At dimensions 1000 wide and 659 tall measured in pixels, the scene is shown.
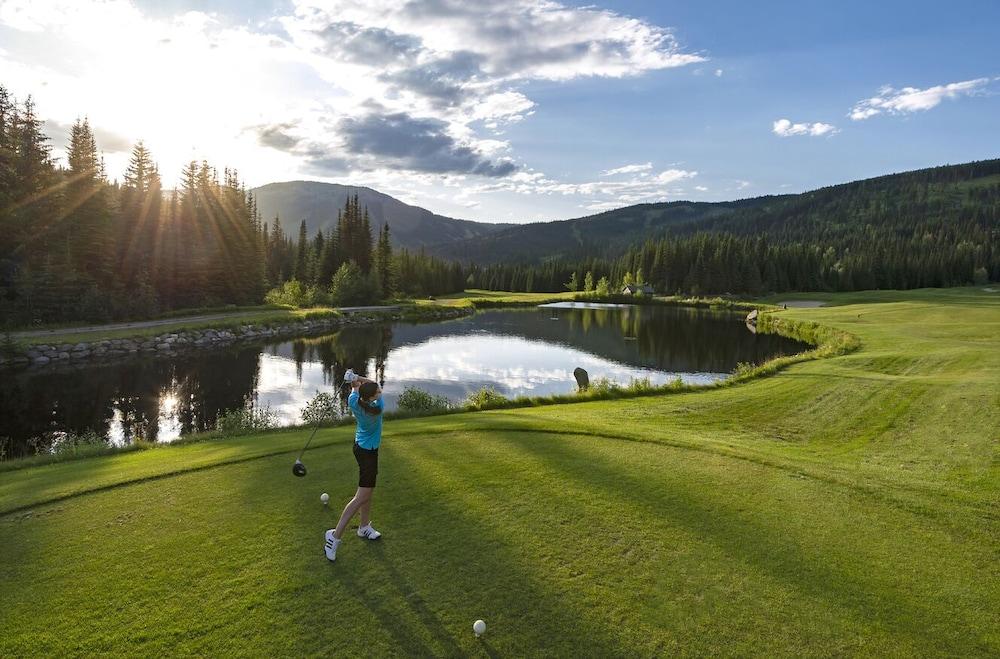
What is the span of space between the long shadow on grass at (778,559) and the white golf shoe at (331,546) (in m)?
4.56

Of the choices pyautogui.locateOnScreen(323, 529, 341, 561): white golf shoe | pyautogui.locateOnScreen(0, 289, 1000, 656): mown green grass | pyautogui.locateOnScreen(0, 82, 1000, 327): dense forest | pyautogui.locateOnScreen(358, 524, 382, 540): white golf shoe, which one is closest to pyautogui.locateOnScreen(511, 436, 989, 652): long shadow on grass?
pyautogui.locateOnScreen(0, 289, 1000, 656): mown green grass

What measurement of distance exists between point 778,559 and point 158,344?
155 feet

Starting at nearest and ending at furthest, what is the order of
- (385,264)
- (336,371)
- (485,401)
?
(485,401) → (336,371) → (385,264)

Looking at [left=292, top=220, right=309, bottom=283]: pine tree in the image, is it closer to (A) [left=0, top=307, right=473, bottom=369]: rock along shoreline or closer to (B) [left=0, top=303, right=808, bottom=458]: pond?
(A) [left=0, top=307, right=473, bottom=369]: rock along shoreline

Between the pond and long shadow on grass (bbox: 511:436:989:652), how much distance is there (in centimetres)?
1404

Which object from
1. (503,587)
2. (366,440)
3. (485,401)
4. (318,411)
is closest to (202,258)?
(318,411)

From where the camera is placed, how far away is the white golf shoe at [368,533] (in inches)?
291

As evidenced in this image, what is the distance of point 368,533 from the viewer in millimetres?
7434

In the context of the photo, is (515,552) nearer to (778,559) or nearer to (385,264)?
(778,559)

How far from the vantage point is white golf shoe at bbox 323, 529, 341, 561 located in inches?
269

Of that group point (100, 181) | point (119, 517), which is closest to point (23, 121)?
point (100, 181)

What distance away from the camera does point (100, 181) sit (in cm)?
5672

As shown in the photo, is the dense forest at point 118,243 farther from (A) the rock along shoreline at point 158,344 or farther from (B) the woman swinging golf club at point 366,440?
(B) the woman swinging golf club at point 366,440

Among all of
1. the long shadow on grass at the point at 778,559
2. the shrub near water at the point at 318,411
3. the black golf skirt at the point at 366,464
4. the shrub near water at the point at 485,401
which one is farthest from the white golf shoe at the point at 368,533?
the shrub near water at the point at 318,411
